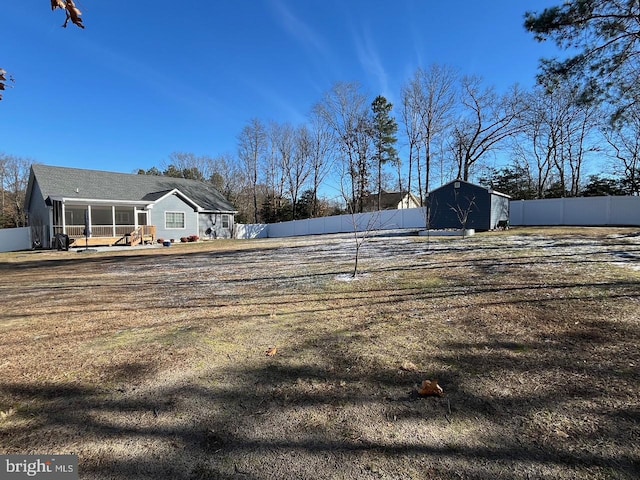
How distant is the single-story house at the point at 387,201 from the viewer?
33.2 meters

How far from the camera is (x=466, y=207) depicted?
16.2 m

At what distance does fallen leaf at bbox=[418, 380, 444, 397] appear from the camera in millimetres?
2363

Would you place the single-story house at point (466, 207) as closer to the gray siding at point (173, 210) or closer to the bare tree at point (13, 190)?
the gray siding at point (173, 210)

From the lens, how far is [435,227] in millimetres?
17609

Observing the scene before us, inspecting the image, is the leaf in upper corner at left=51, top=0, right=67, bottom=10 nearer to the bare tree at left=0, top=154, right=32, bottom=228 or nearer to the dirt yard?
the dirt yard

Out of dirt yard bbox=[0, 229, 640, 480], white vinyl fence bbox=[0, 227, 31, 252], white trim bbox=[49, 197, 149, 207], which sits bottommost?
dirt yard bbox=[0, 229, 640, 480]

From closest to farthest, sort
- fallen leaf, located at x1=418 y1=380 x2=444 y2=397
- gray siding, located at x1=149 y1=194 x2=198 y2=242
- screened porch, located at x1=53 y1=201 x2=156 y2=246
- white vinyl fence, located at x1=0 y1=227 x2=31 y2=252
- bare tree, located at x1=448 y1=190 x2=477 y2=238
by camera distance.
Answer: fallen leaf, located at x1=418 y1=380 x2=444 y2=397, bare tree, located at x1=448 y1=190 x2=477 y2=238, screened porch, located at x1=53 y1=201 x2=156 y2=246, white vinyl fence, located at x1=0 y1=227 x2=31 y2=252, gray siding, located at x1=149 y1=194 x2=198 y2=242

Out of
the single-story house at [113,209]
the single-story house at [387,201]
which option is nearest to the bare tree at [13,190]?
the single-story house at [113,209]

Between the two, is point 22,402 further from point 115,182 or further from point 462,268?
point 115,182

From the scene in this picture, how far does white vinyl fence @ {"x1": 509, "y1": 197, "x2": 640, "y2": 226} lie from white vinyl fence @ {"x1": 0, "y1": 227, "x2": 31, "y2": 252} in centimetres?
3056

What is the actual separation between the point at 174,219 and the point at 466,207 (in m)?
18.2

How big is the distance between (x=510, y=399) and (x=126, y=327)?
413 cm

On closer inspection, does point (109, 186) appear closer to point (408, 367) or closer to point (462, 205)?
point (462, 205)

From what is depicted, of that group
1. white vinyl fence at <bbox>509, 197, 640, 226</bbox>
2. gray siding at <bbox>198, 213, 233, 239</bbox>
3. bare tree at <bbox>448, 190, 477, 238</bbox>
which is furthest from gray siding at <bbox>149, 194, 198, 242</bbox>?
white vinyl fence at <bbox>509, 197, 640, 226</bbox>
